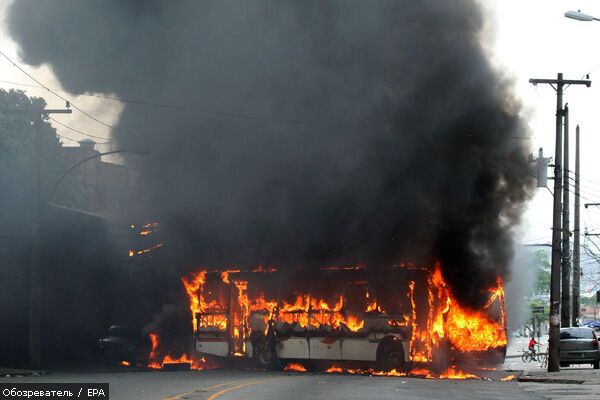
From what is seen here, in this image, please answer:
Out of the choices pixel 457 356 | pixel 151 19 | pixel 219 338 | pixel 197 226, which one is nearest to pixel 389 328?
pixel 457 356

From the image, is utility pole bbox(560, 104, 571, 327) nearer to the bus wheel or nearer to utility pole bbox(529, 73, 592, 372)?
utility pole bbox(529, 73, 592, 372)

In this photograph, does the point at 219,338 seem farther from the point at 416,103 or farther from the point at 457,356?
the point at 416,103

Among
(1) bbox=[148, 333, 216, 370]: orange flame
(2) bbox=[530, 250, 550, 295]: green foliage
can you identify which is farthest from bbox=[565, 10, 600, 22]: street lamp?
(2) bbox=[530, 250, 550, 295]: green foliage

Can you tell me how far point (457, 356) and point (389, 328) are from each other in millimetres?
2285

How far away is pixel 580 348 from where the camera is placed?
1302 inches

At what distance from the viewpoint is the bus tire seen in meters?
28.5

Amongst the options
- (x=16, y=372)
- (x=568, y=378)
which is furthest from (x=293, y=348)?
(x=568, y=378)

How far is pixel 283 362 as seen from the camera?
31.5m

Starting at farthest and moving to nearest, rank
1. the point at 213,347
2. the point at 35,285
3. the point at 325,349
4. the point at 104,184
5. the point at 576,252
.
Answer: the point at 104,184
the point at 576,252
the point at 213,347
the point at 325,349
the point at 35,285

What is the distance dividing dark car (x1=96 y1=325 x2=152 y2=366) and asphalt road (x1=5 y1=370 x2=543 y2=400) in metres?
8.46

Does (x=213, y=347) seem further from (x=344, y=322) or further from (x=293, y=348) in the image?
(x=344, y=322)

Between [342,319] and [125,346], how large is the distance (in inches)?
337

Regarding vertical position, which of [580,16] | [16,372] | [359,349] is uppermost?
[580,16]

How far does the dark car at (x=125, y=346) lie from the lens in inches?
1324
